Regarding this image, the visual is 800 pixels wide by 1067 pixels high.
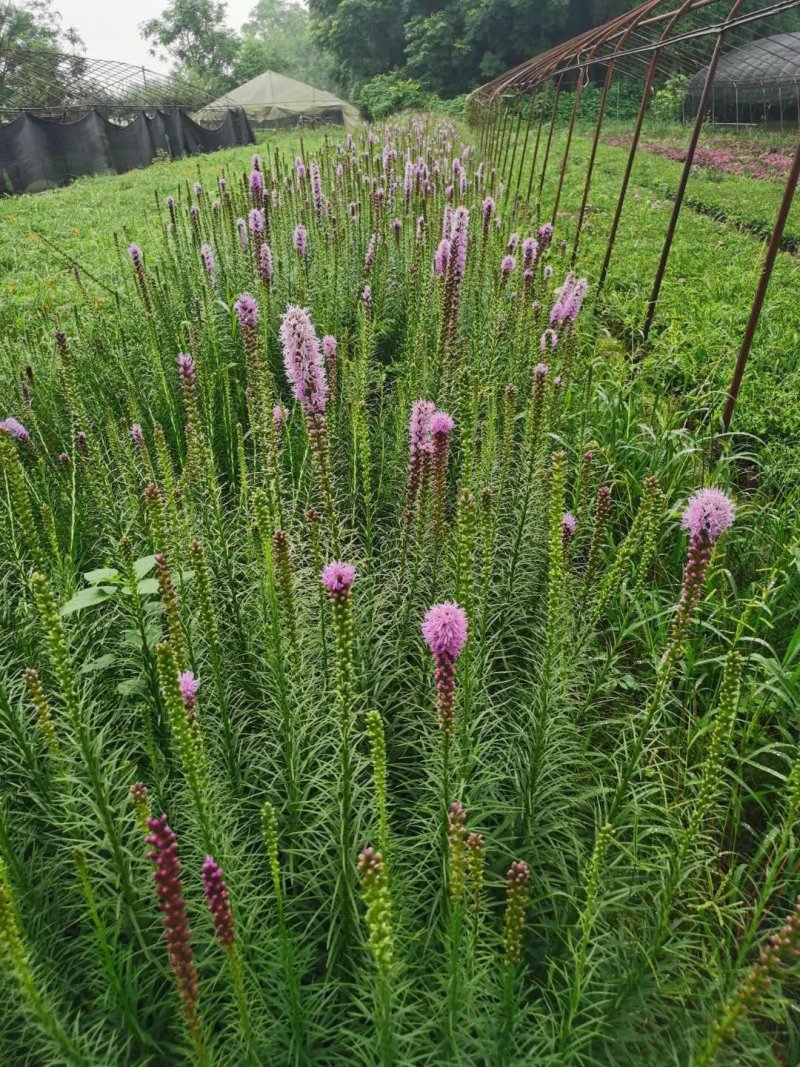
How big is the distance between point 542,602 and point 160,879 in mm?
1939

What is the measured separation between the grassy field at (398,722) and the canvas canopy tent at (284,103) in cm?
3965

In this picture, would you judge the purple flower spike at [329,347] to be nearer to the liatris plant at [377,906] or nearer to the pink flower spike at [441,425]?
the pink flower spike at [441,425]

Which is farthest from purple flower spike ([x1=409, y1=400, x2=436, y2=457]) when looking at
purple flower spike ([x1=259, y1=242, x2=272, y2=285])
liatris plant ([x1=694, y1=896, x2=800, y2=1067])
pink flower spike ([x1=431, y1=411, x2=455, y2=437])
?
purple flower spike ([x1=259, y1=242, x2=272, y2=285])

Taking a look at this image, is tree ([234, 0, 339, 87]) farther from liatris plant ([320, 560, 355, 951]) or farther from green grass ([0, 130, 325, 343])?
liatris plant ([320, 560, 355, 951])

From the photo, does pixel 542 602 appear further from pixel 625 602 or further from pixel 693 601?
pixel 693 601

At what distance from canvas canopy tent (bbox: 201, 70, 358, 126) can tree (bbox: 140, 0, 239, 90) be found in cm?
2806

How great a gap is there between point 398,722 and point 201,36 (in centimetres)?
8179

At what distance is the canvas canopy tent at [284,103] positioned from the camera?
36.6 meters

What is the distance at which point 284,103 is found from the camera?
38.1 meters

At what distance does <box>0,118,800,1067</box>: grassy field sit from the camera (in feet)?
4.01

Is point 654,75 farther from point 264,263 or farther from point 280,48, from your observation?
point 280,48

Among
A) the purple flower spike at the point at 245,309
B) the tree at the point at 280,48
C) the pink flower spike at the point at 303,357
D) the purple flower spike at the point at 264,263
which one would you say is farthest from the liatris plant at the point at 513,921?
the tree at the point at 280,48

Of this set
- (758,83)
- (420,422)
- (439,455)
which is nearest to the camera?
(439,455)

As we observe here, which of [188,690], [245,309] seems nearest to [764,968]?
[188,690]
